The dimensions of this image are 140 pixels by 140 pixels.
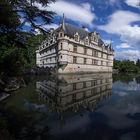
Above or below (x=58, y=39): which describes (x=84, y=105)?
below

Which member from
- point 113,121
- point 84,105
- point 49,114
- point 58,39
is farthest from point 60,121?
point 58,39

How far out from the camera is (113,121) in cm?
1038

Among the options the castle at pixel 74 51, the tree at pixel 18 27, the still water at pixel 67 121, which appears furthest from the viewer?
the castle at pixel 74 51

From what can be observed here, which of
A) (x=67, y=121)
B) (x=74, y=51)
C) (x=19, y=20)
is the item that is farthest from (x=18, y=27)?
(x=74, y=51)

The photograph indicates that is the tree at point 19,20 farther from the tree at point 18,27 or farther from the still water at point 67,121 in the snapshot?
the still water at point 67,121

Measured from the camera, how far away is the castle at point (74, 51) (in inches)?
1981

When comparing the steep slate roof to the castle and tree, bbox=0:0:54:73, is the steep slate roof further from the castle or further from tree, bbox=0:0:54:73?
tree, bbox=0:0:54:73

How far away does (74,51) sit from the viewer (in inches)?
2151

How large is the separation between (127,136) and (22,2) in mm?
9257

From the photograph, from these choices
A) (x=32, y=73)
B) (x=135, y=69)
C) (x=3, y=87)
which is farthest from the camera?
(x=135, y=69)

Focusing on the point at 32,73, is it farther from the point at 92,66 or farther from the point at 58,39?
the point at 92,66

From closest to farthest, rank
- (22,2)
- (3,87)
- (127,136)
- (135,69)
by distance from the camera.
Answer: (127,136), (22,2), (3,87), (135,69)

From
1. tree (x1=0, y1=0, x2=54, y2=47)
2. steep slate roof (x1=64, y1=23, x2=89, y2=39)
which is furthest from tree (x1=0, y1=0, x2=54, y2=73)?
steep slate roof (x1=64, y1=23, x2=89, y2=39)

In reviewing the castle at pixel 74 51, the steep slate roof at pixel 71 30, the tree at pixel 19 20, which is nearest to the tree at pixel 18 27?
the tree at pixel 19 20
